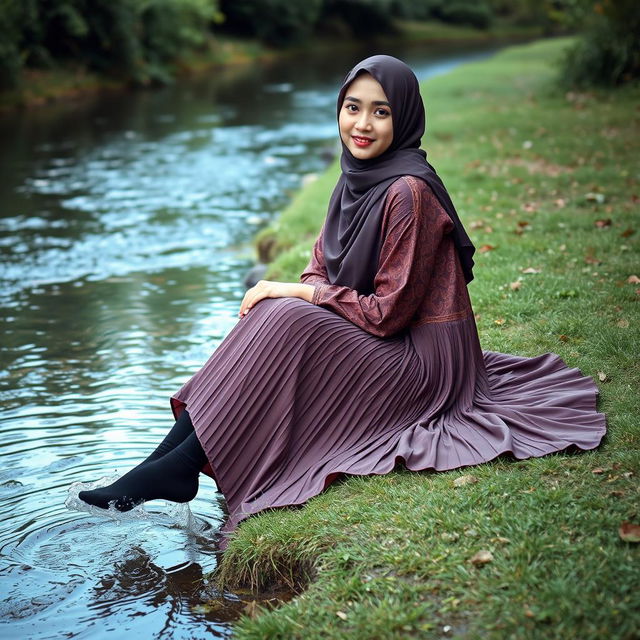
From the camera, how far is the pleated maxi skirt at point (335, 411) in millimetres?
3875

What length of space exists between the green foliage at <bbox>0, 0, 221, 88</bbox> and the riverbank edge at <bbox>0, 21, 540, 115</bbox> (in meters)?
0.49

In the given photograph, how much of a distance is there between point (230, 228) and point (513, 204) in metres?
3.94

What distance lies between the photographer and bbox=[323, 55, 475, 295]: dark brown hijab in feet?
13.3

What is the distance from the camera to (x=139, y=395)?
6.12 meters

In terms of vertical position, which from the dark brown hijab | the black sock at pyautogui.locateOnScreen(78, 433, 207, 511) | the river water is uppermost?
the dark brown hijab

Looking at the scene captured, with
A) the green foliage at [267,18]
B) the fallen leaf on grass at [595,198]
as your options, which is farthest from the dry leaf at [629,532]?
the green foliage at [267,18]

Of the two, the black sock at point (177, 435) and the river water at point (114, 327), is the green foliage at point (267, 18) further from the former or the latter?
the black sock at point (177, 435)

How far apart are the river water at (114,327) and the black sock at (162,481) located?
21 centimetres

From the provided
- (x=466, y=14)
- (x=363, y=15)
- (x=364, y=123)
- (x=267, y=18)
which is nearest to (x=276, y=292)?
(x=364, y=123)

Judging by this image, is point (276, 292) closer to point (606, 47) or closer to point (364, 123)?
point (364, 123)

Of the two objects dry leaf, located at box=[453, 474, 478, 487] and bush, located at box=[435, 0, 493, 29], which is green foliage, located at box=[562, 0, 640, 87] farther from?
bush, located at box=[435, 0, 493, 29]

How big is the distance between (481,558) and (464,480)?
0.60 metres

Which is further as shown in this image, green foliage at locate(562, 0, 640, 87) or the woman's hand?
green foliage at locate(562, 0, 640, 87)

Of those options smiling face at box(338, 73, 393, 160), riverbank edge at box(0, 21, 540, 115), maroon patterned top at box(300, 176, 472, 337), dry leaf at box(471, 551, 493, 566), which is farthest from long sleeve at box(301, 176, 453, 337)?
riverbank edge at box(0, 21, 540, 115)
